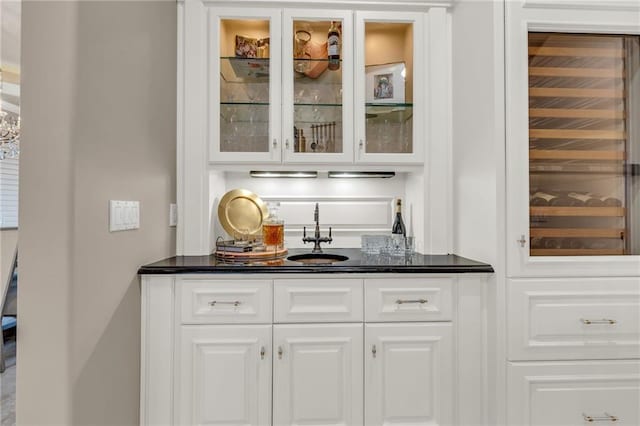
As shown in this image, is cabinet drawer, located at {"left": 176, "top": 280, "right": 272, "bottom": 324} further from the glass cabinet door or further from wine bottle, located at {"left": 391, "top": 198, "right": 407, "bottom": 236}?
the glass cabinet door

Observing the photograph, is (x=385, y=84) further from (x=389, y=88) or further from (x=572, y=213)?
(x=572, y=213)

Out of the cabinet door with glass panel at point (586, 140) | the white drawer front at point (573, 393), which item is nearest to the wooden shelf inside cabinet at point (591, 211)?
the cabinet door with glass panel at point (586, 140)

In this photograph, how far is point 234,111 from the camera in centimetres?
190

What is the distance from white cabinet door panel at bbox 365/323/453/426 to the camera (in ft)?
4.89

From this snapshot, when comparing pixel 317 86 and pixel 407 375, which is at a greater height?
pixel 317 86

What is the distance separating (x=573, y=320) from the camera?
4.74 ft

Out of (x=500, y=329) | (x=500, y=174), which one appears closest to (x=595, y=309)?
(x=500, y=329)

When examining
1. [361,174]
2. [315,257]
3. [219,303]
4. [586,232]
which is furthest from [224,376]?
[586,232]

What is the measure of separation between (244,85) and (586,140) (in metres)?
1.70

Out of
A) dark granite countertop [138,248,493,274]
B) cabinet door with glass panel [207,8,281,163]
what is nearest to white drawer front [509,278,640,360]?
dark granite countertop [138,248,493,274]

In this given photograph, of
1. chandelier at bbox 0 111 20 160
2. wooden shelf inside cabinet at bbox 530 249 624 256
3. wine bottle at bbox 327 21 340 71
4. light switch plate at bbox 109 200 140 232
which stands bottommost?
wooden shelf inside cabinet at bbox 530 249 624 256

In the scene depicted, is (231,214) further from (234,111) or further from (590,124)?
(590,124)

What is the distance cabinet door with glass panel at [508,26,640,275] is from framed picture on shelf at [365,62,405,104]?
646 mm

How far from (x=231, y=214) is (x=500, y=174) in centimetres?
143
